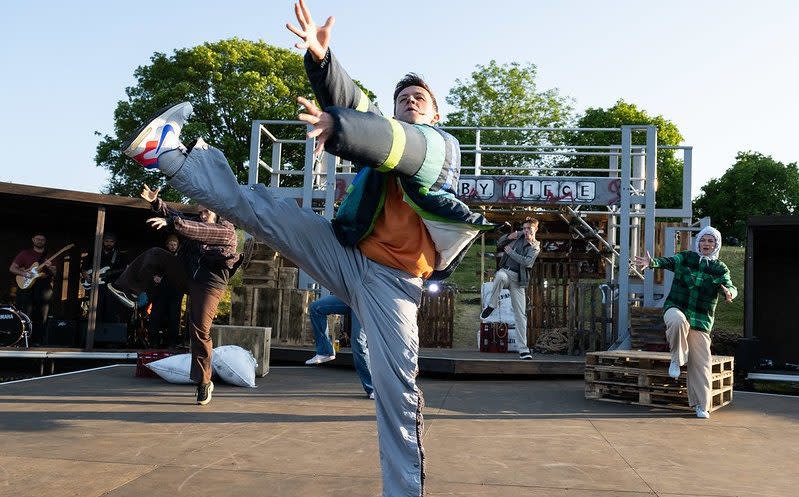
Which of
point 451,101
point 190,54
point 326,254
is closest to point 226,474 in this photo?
point 326,254

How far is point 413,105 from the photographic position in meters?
3.41

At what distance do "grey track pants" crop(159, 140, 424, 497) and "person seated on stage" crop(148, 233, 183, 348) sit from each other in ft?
31.9

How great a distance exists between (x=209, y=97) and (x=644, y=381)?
3269 cm

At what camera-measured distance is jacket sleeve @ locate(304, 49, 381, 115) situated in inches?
122

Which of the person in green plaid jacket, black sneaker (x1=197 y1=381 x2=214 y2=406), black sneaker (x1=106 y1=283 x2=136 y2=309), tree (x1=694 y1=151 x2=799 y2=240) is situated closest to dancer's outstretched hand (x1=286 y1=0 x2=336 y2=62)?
black sneaker (x1=197 y1=381 x2=214 y2=406)

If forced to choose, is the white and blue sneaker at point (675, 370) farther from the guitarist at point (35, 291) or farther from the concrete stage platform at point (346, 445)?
the guitarist at point (35, 291)

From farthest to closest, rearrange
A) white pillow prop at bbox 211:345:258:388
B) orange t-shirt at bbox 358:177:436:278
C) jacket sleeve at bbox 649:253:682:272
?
white pillow prop at bbox 211:345:258:388 < jacket sleeve at bbox 649:253:682:272 < orange t-shirt at bbox 358:177:436:278

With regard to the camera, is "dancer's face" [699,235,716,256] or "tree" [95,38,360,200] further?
"tree" [95,38,360,200]

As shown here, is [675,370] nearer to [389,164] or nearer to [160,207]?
[160,207]

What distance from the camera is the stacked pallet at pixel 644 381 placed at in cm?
759

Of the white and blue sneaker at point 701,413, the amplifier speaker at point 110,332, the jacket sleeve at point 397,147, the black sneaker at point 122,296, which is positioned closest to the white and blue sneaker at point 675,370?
the white and blue sneaker at point 701,413

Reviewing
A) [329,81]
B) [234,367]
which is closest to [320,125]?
[329,81]

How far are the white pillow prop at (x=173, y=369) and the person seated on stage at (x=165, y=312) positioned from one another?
3.98m

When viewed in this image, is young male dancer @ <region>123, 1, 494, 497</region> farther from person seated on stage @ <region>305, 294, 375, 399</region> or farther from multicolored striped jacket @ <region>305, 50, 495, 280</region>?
person seated on stage @ <region>305, 294, 375, 399</region>
